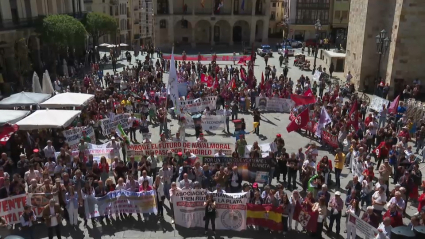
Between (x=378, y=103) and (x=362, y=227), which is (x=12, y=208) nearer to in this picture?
(x=362, y=227)

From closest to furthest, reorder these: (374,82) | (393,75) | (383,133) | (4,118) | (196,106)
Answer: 1. (4,118)
2. (383,133)
3. (196,106)
4. (393,75)
5. (374,82)

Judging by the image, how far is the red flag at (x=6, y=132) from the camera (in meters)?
15.1

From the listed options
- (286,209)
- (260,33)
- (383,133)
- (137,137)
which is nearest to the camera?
(286,209)

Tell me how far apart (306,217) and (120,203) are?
17.8 feet

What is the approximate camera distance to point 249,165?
46.4 ft

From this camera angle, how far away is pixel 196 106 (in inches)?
894

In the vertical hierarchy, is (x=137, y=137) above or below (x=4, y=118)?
below

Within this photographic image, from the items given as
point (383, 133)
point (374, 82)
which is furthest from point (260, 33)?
point (383, 133)

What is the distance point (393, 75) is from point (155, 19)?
1571 inches

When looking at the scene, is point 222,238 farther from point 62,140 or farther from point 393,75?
point 393,75

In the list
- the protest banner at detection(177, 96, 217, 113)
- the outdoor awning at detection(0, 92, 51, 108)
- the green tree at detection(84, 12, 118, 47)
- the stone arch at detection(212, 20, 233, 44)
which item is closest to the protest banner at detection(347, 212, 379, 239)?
the protest banner at detection(177, 96, 217, 113)

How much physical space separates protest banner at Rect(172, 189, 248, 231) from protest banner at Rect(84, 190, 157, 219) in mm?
854

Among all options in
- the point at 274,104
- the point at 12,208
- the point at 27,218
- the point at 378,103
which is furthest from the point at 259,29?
the point at 27,218

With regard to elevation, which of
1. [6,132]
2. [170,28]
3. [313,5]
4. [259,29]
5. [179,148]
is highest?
[313,5]
